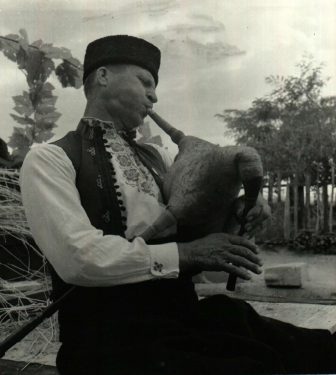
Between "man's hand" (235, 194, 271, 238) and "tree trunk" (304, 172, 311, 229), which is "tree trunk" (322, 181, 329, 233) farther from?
"man's hand" (235, 194, 271, 238)

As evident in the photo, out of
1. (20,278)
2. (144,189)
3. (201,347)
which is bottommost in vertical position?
(20,278)

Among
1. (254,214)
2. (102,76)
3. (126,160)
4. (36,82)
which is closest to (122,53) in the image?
(102,76)

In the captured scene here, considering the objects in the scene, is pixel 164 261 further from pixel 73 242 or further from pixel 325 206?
pixel 325 206

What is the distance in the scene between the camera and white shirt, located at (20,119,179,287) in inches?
49.8

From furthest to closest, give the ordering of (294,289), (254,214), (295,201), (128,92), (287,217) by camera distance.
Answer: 1. (287,217)
2. (295,201)
3. (294,289)
4. (128,92)
5. (254,214)

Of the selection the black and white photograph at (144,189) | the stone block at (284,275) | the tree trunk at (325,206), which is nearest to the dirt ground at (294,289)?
the stone block at (284,275)

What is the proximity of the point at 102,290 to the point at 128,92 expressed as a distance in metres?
0.58

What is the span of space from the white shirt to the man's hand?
0.21 meters

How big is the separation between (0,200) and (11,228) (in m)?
0.14

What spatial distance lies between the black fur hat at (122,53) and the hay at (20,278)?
998 millimetres

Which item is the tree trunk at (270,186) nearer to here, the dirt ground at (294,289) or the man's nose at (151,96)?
the dirt ground at (294,289)

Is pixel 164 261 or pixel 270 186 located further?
pixel 270 186

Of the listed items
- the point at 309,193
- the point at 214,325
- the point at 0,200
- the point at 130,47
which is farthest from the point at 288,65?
the point at 309,193

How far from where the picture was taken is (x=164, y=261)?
51.8 inches
